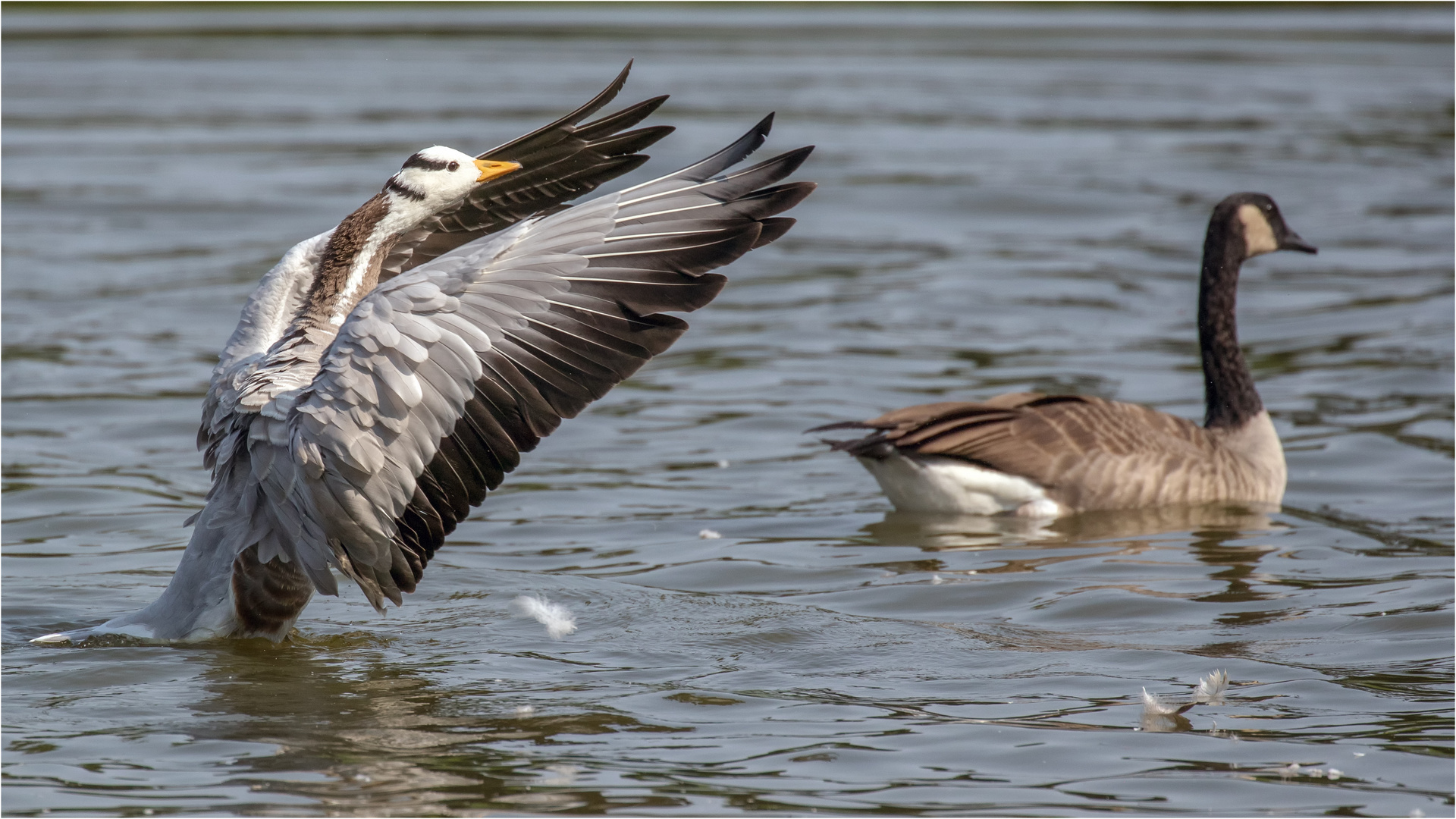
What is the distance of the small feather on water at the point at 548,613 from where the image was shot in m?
6.71

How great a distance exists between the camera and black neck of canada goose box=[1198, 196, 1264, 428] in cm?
955

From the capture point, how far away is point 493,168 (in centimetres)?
667

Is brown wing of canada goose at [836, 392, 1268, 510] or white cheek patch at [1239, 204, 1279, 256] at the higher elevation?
white cheek patch at [1239, 204, 1279, 256]

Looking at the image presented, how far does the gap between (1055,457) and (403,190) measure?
371cm

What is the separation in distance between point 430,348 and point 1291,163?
52.8 ft

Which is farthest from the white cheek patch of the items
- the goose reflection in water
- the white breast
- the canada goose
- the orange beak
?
the goose reflection in water

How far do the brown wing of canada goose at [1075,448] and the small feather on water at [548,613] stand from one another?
216cm

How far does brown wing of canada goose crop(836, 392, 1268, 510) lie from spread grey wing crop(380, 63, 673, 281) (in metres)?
2.31

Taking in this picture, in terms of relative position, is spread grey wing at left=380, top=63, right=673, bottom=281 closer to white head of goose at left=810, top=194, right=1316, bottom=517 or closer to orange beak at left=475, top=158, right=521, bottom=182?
orange beak at left=475, top=158, right=521, bottom=182

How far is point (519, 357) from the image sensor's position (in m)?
5.80

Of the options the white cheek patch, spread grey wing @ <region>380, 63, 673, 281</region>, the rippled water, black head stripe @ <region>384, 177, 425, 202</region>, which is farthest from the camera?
the white cheek patch

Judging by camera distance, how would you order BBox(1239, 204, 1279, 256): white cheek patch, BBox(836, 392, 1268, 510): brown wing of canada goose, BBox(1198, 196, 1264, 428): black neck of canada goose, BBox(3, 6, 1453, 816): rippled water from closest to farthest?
BBox(3, 6, 1453, 816): rippled water < BBox(836, 392, 1268, 510): brown wing of canada goose < BBox(1198, 196, 1264, 428): black neck of canada goose < BBox(1239, 204, 1279, 256): white cheek patch

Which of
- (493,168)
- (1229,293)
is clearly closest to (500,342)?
(493,168)

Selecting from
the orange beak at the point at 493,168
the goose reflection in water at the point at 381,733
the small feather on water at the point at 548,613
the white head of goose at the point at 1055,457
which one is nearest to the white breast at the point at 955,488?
the white head of goose at the point at 1055,457
